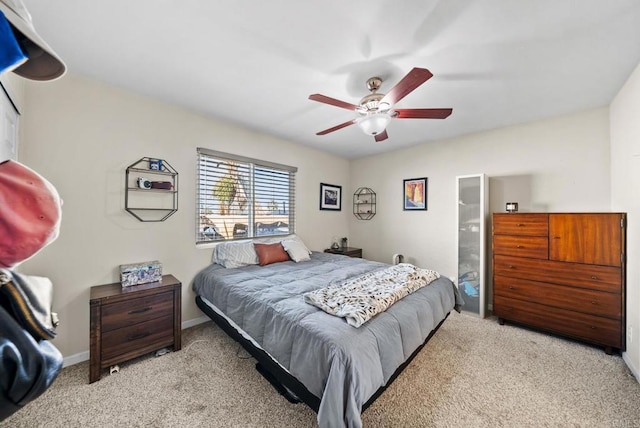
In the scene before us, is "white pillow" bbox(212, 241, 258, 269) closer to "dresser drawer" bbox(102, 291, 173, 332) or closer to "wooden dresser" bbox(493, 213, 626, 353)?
"dresser drawer" bbox(102, 291, 173, 332)

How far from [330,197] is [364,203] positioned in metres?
0.71

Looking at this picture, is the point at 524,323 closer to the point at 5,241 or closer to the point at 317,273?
the point at 317,273

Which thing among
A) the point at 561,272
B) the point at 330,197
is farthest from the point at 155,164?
the point at 561,272

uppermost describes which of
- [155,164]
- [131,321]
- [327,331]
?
[155,164]

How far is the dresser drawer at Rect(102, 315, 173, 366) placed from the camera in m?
1.97

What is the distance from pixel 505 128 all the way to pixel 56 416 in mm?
5099

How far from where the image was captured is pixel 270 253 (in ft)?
10.4

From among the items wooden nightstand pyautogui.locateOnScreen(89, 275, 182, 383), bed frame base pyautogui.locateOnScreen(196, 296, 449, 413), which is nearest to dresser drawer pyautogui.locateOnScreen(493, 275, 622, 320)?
bed frame base pyautogui.locateOnScreen(196, 296, 449, 413)

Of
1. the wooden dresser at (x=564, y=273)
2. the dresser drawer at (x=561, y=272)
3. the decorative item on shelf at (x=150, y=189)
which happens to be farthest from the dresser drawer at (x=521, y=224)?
the decorative item on shelf at (x=150, y=189)

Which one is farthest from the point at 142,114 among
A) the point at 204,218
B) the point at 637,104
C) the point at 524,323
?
the point at 524,323

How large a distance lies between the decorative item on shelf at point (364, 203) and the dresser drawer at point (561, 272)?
2.14 metres

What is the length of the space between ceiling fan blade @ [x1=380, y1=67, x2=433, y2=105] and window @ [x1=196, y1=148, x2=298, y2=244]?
215 cm

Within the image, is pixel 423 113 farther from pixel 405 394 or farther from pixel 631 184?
pixel 405 394

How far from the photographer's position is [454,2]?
1392 mm
